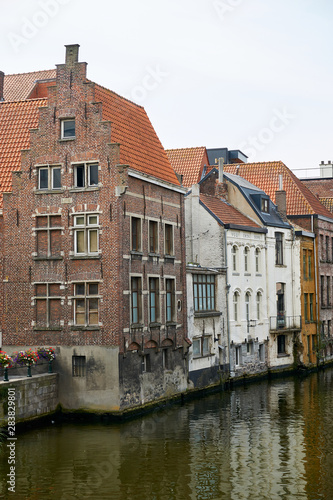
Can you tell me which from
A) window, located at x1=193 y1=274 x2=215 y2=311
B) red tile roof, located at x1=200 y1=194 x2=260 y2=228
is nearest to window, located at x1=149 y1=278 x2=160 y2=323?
window, located at x1=193 y1=274 x2=215 y2=311

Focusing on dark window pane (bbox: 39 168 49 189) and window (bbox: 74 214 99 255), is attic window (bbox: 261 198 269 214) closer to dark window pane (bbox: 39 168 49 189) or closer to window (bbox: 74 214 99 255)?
window (bbox: 74 214 99 255)

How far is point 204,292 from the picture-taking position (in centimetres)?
4297

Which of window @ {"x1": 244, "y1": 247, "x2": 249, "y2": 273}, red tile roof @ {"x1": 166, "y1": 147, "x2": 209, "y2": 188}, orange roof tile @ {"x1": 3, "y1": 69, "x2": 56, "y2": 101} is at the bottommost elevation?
window @ {"x1": 244, "y1": 247, "x2": 249, "y2": 273}

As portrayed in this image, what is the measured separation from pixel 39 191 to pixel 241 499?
18410 millimetres

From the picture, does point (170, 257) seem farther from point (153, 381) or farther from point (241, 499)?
point (241, 499)

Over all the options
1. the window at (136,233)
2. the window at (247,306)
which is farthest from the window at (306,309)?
the window at (136,233)

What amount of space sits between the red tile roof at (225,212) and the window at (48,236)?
13827 mm

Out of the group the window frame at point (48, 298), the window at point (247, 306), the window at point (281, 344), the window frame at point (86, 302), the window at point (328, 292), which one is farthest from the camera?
the window at point (328, 292)

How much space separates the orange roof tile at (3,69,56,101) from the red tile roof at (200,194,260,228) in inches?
526

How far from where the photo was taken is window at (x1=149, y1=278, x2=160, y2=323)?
119 feet

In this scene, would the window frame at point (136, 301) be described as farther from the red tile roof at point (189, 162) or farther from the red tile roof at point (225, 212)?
the red tile roof at point (189, 162)

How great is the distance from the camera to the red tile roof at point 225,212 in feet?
151

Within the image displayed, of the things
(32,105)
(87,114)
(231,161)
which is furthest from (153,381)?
(231,161)

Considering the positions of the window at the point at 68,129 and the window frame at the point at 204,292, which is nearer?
the window at the point at 68,129
